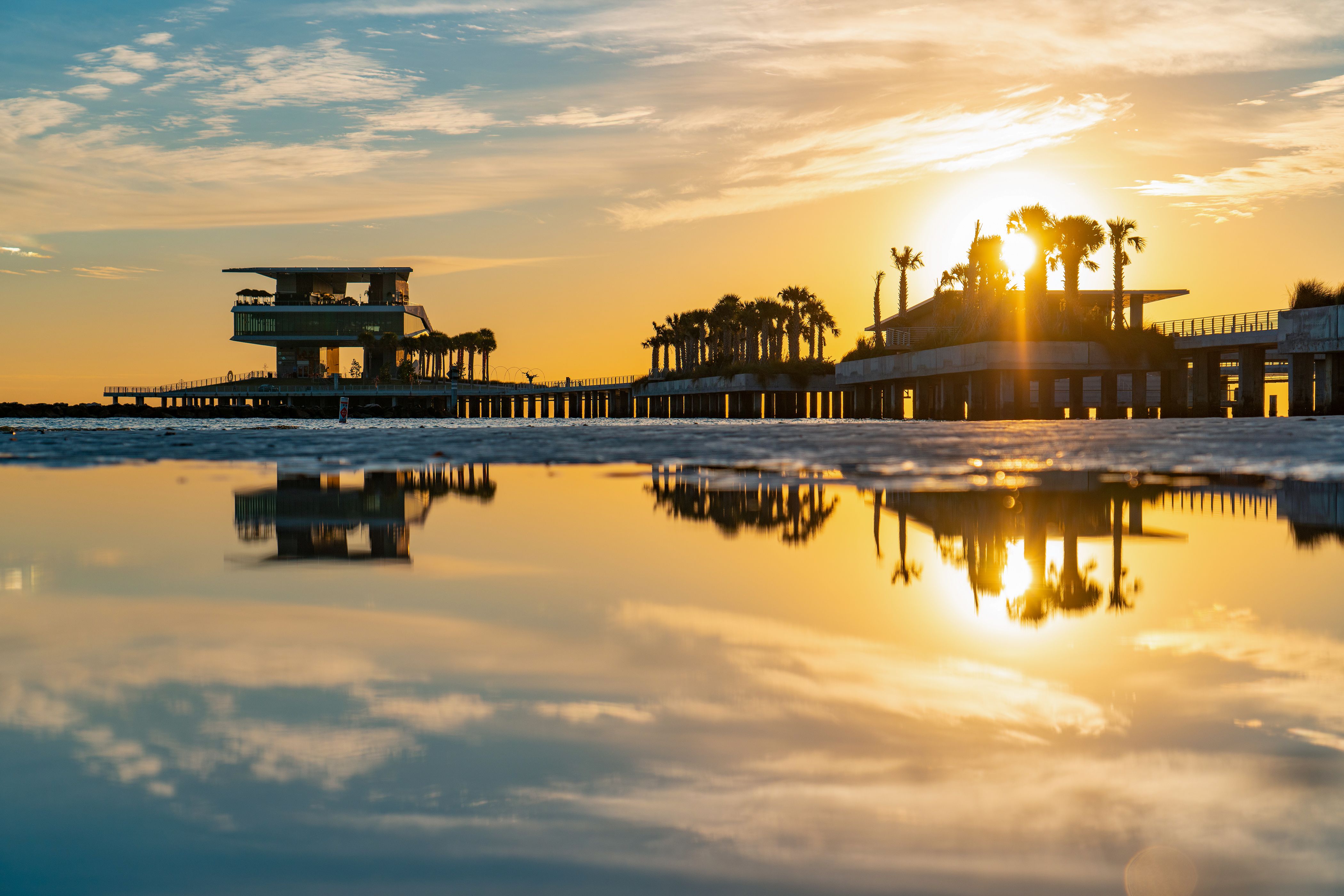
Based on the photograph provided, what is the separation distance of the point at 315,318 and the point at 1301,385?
410 ft

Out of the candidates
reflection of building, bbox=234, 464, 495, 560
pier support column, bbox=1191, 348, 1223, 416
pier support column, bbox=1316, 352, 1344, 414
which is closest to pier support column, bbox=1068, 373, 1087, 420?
pier support column, bbox=1191, 348, 1223, 416

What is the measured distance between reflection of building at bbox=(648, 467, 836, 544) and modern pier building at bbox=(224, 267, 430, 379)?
145124 mm

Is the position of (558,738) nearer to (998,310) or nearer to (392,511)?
(392,511)

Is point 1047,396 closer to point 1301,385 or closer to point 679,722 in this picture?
point 1301,385

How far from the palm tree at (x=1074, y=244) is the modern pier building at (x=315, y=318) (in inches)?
3921

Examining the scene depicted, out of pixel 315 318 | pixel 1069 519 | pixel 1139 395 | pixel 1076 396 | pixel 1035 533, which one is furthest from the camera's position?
pixel 315 318

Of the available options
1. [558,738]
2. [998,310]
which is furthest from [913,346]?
[558,738]

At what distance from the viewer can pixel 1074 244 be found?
257ft

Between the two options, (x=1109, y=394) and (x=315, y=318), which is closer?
(x=1109, y=394)

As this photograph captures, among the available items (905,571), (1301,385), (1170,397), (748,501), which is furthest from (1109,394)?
(905,571)

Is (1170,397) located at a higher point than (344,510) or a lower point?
higher

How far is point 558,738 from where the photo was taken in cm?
274

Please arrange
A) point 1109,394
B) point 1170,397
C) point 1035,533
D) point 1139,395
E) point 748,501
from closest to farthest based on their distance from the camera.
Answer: point 1035,533 < point 748,501 < point 1170,397 < point 1109,394 < point 1139,395

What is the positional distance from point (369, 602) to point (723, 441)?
22.5 m
